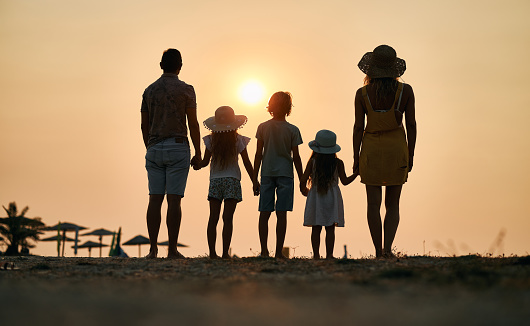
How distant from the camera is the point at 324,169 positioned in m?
10.7

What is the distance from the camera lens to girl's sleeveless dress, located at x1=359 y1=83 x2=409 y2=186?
9039 millimetres

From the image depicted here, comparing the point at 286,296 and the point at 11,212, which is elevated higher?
the point at 11,212

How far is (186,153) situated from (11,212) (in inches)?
1626

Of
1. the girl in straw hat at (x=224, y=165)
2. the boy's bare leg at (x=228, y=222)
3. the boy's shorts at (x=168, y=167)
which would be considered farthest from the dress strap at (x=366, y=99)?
the boy's shorts at (x=168, y=167)

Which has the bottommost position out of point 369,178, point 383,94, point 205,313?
point 205,313

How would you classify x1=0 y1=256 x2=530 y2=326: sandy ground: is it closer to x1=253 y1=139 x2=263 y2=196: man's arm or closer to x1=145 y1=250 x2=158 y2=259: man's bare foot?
x1=145 y1=250 x2=158 y2=259: man's bare foot

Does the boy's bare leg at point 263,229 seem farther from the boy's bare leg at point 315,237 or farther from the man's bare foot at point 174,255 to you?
the man's bare foot at point 174,255

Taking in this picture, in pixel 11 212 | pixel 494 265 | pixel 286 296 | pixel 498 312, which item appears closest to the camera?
pixel 498 312

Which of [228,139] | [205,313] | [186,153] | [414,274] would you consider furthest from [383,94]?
[205,313]

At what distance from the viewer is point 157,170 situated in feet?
32.2

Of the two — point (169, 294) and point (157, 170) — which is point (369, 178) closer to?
point (157, 170)

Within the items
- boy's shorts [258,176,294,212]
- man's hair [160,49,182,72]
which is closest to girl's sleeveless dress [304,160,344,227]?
boy's shorts [258,176,294,212]

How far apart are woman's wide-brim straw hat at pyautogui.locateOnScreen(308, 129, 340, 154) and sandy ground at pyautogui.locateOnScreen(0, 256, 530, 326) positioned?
397cm

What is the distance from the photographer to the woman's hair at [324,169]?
10.7 metres
